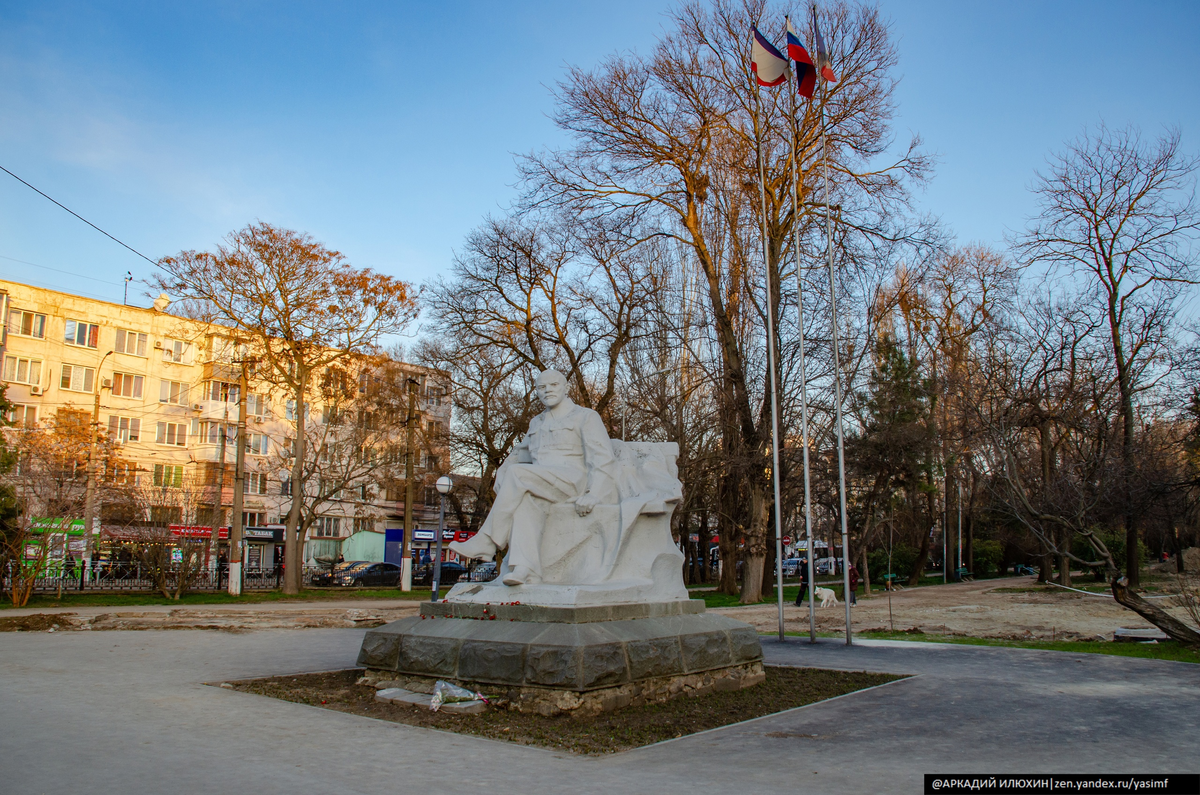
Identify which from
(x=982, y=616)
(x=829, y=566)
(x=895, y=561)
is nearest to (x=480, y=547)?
(x=982, y=616)

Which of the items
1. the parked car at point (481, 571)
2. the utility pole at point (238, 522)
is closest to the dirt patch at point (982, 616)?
the utility pole at point (238, 522)

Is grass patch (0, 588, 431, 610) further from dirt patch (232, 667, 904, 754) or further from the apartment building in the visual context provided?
dirt patch (232, 667, 904, 754)

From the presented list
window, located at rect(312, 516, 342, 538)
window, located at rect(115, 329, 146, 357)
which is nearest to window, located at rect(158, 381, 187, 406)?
window, located at rect(115, 329, 146, 357)

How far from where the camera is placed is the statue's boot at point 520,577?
8094 mm

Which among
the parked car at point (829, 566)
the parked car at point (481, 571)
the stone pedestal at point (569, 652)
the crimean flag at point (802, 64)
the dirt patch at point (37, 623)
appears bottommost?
the parked car at point (829, 566)

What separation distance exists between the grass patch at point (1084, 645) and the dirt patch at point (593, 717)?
4408mm

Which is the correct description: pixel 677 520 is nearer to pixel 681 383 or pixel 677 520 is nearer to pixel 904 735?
pixel 681 383

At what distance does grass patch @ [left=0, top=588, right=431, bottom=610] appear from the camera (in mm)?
22109

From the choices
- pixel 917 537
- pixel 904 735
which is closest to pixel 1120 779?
pixel 904 735

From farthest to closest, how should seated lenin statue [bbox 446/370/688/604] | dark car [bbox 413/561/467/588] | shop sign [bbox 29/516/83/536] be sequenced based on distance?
dark car [bbox 413/561/467/588], shop sign [bbox 29/516/83/536], seated lenin statue [bbox 446/370/688/604]

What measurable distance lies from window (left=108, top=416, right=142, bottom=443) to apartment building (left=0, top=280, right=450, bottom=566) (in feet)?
0.19

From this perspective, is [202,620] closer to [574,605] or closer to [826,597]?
[574,605]

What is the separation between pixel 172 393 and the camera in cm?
4147

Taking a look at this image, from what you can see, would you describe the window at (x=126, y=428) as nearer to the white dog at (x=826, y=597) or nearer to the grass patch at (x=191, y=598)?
the grass patch at (x=191, y=598)
